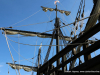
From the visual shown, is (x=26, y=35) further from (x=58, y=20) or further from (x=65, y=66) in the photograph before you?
(x=65, y=66)

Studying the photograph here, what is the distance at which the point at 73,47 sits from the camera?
505 centimetres

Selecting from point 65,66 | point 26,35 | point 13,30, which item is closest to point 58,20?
point 26,35

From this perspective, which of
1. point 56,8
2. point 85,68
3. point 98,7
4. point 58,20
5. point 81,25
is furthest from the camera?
point 56,8

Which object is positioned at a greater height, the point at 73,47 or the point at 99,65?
the point at 73,47

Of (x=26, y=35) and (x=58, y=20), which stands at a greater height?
(x=58, y=20)

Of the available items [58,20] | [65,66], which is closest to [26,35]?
[58,20]

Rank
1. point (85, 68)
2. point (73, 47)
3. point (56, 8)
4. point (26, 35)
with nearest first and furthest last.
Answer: point (85, 68) → point (73, 47) → point (26, 35) → point (56, 8)

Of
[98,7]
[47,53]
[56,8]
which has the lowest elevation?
[47,53]

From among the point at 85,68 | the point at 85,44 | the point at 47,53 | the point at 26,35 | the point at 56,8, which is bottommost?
the point at 85,68

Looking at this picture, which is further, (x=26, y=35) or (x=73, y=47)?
(x=26, y=35)

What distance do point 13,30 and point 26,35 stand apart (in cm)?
160

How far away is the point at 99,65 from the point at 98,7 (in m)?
3.79

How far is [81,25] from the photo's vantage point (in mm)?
8875

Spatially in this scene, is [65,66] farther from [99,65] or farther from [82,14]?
[82,14]
